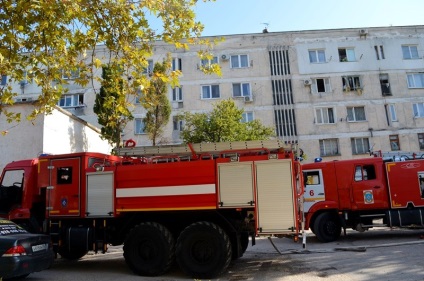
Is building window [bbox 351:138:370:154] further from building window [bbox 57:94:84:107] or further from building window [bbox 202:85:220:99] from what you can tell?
building window [bbox 57:94:84:107]

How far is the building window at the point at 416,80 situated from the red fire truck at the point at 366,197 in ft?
63.2

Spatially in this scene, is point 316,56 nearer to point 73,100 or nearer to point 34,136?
point 73,100

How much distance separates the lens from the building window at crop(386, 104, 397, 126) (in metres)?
28.5

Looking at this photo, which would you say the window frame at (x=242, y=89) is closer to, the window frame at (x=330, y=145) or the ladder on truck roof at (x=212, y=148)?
the window frame at (x=330, y=145)

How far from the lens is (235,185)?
27.1 ft

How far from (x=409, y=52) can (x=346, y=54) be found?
520 cm

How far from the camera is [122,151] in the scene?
30.2 feet

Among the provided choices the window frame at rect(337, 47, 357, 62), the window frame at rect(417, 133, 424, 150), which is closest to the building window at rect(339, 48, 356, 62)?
the window frame at rect(337, 47, 357, 62)

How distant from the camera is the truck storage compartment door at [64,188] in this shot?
9.25 m

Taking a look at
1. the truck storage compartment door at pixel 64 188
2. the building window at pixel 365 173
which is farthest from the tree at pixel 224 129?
the truck storage compartment door at pixel 64 188

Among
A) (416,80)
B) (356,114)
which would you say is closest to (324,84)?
(356,114)

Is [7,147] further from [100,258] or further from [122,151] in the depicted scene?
[122,151]

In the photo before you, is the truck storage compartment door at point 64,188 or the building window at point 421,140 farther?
the building window at point 421,140

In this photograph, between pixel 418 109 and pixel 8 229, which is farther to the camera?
pixel 418 109
